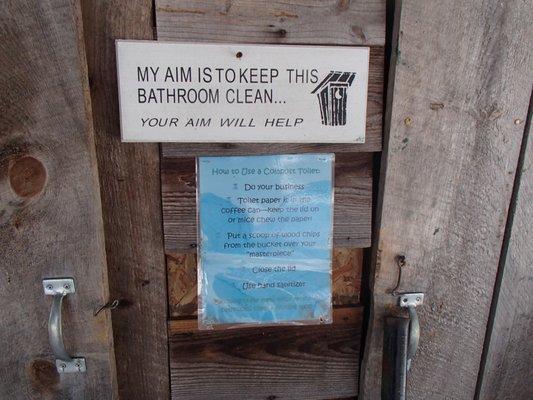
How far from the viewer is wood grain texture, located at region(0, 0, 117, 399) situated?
0.87 metres

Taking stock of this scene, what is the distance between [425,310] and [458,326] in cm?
12

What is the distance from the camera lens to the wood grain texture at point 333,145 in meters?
1.00

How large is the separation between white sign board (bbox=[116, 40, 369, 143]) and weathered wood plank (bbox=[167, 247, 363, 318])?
0.31 meters

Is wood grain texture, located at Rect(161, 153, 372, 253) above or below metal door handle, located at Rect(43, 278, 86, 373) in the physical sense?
above

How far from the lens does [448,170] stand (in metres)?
1.05

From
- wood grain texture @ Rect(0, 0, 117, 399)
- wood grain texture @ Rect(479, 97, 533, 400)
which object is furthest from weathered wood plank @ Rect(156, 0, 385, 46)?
wood grain texture @ Rect(479, 97, 533, 400)

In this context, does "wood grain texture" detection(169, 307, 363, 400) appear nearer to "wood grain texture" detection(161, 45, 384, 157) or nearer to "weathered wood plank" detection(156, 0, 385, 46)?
"wood grain texture" detection(161, 45, 384, 157)

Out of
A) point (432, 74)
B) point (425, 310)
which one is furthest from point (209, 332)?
point (432, 74)

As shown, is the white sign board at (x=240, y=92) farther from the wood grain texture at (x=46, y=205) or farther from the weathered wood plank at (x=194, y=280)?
the weathered wood plank at (x=194, y=280)

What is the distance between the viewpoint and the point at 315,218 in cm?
107

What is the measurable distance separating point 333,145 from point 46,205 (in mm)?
664

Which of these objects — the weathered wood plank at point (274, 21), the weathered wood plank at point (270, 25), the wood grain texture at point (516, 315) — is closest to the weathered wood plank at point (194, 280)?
the weathered wood plank at point (270, 25)

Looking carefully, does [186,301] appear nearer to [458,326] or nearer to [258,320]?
[258,320]

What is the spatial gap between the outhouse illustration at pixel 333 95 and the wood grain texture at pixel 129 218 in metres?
0.39
